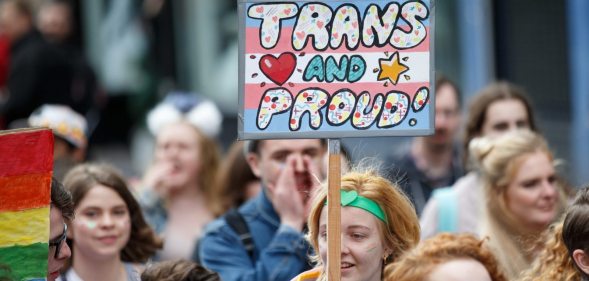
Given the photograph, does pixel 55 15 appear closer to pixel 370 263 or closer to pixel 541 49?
pixel 541 49

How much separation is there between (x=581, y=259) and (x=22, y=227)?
6.51 feet

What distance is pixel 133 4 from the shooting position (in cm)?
→ 1770

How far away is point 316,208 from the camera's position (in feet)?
19.8

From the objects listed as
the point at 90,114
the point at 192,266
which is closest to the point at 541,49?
the point at 90,114

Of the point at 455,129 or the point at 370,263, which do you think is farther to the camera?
the point at 455,129

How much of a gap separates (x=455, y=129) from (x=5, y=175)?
4.91 meters

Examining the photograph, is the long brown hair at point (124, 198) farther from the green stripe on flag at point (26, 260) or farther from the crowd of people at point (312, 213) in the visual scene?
the green stripe on flag at point (26, 260)

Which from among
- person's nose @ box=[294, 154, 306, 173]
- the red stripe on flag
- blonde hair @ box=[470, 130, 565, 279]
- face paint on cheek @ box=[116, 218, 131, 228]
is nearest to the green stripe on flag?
the red stripe on flag

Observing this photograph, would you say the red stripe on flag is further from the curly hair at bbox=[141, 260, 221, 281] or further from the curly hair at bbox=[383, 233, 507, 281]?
the curly hair at bbox=[383, 233, 507, 281]

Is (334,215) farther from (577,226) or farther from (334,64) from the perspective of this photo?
(577,226)

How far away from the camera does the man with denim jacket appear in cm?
699

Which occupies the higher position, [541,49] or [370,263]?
[541,49]

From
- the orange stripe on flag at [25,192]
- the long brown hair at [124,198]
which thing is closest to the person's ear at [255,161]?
the long brown hair at [124,198]

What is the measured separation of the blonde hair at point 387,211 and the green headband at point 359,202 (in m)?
0.02
